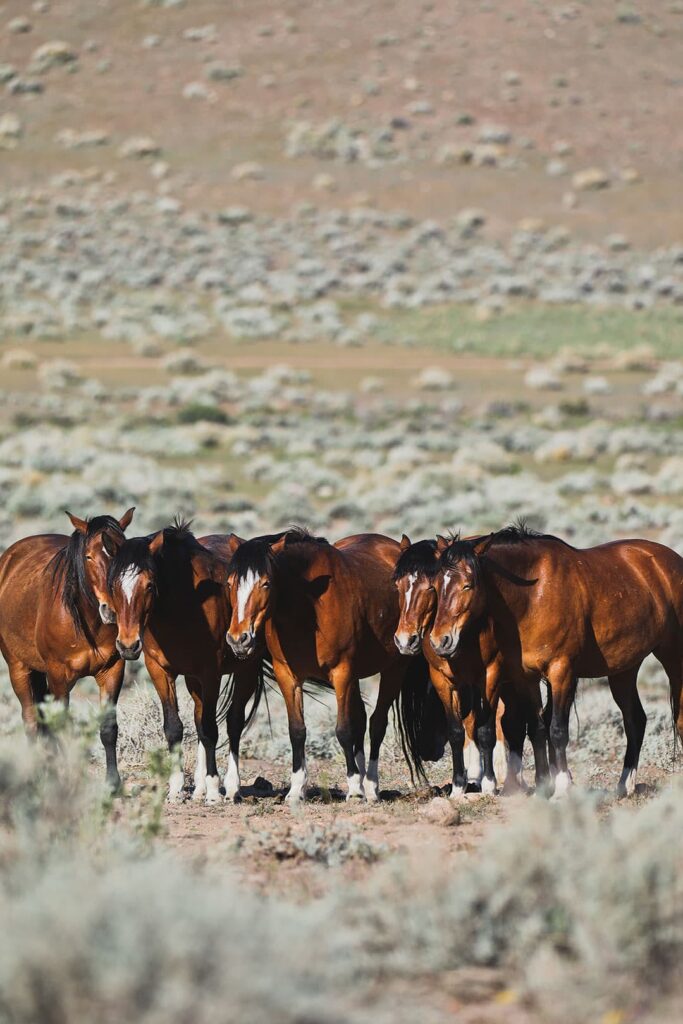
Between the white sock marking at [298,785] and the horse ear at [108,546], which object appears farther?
the white sock marking at [298,785]

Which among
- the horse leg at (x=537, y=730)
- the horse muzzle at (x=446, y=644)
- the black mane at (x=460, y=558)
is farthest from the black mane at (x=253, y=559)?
the horse leg at (x=537, y=730)

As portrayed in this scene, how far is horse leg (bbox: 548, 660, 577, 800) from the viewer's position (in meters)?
9.58

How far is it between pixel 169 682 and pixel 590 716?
5.04m

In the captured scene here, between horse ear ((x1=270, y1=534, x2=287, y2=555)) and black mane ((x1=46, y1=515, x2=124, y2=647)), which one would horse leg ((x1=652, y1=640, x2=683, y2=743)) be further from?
black mane ((x1=46, y1=515, x2=124, y2=647))

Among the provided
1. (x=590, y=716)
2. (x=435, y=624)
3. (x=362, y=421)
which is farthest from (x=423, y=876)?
(x=362, y=421)

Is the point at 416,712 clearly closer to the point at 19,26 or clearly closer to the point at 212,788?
the point at 212,788

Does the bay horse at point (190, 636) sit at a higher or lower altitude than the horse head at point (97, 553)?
lower

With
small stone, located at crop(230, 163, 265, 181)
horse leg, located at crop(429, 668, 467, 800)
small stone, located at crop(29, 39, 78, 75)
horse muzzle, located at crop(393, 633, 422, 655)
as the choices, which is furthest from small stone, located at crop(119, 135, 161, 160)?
horse muzzle, located at crop(393, 633, 422, 655)

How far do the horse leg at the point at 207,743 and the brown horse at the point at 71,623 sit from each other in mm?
670

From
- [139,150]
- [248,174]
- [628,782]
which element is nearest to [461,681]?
[628,782]

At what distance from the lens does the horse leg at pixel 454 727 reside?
9.91m

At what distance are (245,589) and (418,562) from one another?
45.7 inches

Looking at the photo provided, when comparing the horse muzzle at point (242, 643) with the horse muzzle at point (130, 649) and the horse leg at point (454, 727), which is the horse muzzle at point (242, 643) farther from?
the horse leg at point (454, 727)

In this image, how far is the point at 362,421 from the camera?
36750mm
